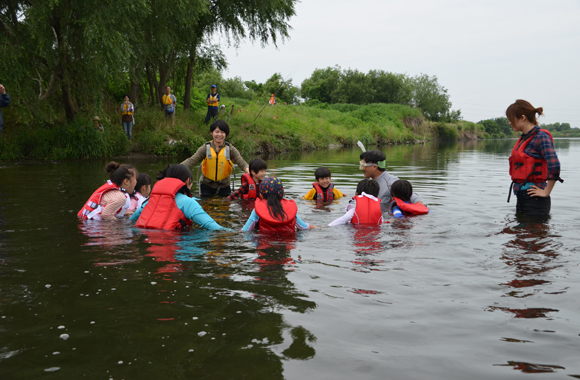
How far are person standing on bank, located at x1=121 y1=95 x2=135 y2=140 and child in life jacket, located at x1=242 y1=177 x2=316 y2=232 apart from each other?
1505 cm

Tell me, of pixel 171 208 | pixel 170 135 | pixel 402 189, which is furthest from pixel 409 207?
pixel 170 135

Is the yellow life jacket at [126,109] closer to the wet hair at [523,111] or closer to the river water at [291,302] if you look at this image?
Result: the river water at [291,302]

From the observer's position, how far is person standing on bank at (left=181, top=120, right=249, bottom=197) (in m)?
9.37

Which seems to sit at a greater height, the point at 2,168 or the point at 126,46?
the point at 126,46

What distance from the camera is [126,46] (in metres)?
15.5

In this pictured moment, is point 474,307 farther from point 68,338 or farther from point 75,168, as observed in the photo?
point 75,168

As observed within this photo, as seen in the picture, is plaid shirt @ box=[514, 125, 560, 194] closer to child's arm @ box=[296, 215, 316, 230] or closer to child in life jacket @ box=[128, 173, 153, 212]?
child's arm @ box=[296, 215, 316, 230]

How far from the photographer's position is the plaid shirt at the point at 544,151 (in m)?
5.66

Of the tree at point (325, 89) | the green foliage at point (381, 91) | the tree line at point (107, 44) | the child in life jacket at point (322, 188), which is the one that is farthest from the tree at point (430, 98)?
the child in life jacket at point (322, 188)

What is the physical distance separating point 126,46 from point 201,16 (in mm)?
7649

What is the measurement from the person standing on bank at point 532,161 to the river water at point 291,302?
42cm

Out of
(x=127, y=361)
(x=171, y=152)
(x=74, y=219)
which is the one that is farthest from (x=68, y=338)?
(x=171, y=152)

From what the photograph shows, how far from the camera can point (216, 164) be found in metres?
9.66

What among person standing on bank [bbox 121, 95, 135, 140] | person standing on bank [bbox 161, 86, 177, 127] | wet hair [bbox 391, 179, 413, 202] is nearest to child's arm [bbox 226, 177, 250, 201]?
wet hair [bbox 391, 179, 413, 202]
